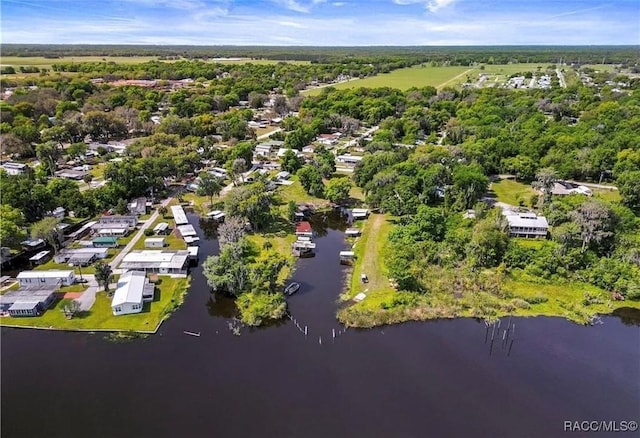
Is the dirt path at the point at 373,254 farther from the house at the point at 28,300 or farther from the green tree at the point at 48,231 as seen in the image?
the green tree at the point at 48,231

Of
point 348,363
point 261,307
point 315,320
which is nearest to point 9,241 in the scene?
point 261,307

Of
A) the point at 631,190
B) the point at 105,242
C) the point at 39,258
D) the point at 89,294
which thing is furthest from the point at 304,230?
the point at 631,190

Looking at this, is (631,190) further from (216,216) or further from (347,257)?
(216,216)

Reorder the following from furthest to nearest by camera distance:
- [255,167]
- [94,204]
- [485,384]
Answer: [255,167], [94,204], [485,384]

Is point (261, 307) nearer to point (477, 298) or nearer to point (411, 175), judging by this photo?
point (477, 298)

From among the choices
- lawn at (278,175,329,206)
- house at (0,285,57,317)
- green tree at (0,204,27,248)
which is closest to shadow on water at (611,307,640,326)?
lawn at (278,175,329,206)

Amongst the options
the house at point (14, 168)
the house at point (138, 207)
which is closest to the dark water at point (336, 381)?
the house at point (138, 207)
